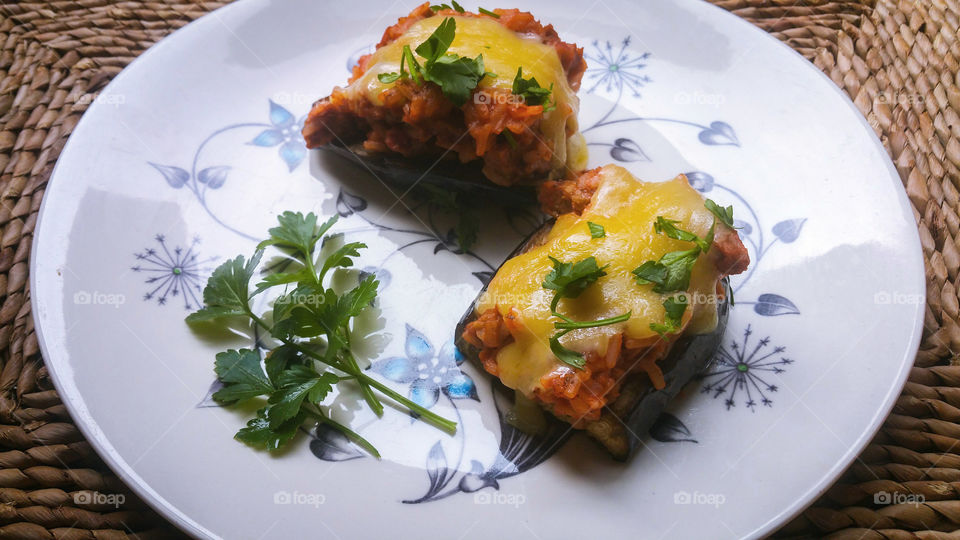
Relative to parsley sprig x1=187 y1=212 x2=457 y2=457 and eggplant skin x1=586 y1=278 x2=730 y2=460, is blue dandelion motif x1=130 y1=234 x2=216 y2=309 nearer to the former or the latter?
parsley sprig x1=187 y1=212 x2=457 y2=457

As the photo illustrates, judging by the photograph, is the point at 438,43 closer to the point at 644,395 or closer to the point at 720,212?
the point at 720,212

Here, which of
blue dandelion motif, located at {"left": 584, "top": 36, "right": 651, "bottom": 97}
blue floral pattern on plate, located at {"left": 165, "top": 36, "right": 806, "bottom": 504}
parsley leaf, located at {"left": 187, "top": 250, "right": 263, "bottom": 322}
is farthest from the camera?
blue dandelion motif, located at {"left": 584, "top": 36, "right": 651, "bottom": 97}

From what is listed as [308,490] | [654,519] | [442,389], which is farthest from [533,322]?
[308,490]

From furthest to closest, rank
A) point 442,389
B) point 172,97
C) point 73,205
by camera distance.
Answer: point 172,97, point 73,205, point 442,389

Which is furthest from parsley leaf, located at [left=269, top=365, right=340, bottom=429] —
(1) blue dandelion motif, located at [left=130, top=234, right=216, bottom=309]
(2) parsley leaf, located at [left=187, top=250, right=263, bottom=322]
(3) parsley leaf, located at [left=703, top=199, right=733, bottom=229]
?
(3) parsley leaf, located at [left=703, top=199, right=733, bottom=229]

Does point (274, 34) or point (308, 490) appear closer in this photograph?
point (308, 490)

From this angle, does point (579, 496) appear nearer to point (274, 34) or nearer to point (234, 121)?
point (234, 121)

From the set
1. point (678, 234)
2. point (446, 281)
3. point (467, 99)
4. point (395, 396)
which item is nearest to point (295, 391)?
point (395, 396)
